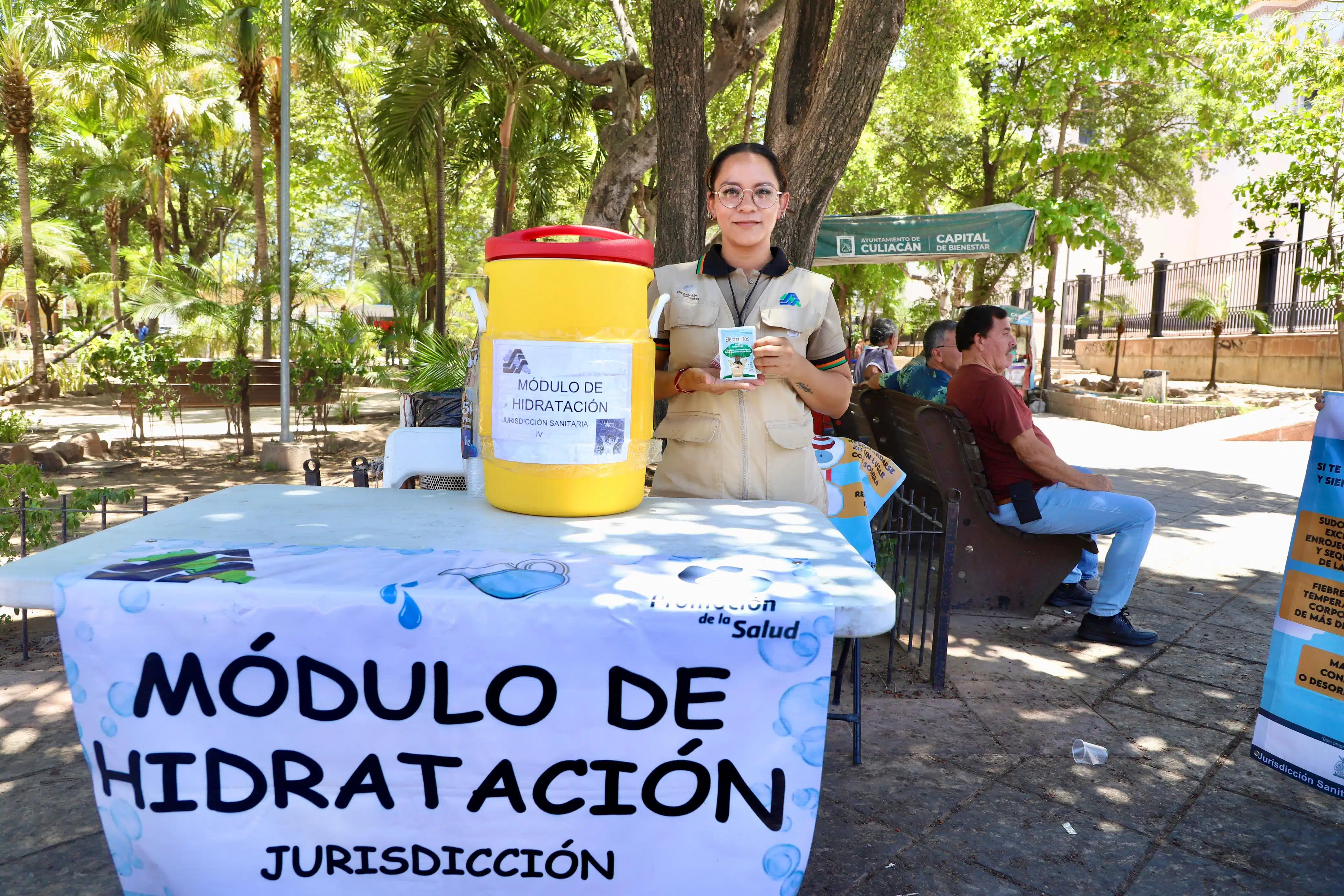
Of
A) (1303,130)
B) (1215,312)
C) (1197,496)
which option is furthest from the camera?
(1215,312)

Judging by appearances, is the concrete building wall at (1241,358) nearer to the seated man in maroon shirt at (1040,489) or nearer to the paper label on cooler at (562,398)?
the seated man in maroon shirt at (1040,489)

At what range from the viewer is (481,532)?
68.5 inches

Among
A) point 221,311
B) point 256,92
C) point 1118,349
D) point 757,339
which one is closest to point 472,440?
point 757,339

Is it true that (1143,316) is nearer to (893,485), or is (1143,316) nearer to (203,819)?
(893,485)

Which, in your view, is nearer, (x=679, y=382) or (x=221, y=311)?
(x=679, y=382)

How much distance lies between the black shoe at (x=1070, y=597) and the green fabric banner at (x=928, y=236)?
3999mm

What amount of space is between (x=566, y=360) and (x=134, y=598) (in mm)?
784

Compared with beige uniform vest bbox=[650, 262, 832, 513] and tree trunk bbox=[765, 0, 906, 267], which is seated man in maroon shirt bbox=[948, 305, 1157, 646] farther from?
beige uniform vest bbox=[650, 262, 832, 513]

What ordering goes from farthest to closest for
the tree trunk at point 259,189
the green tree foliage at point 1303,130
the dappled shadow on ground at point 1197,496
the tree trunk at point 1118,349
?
1. the tree trunk at point 1118,349
2. the tree trunk at point 259,189
3. the green tree foliage at point 1303,130
4. the dappled shadow on ground at point 1197,496

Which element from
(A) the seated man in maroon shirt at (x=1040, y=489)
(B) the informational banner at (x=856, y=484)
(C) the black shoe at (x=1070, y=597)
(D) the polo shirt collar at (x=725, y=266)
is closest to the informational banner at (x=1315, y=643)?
(B) the informational banner at (x=856, y=484)

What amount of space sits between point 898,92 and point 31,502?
16678mm

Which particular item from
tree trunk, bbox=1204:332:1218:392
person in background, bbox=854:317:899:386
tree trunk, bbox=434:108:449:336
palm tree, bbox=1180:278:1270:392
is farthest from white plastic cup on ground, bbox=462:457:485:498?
palm tree, bbox=1180:278:1270:392

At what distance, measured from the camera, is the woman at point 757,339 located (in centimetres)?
229

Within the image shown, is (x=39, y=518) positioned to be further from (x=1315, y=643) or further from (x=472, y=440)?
(x=1315, y=643)
